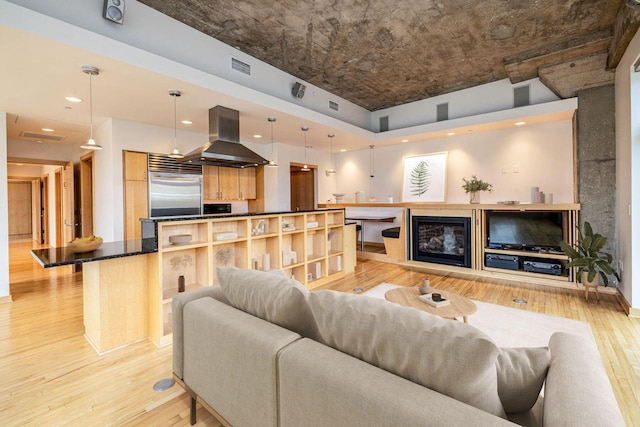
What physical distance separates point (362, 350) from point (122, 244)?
2970mm

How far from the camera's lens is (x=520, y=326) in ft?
10.2

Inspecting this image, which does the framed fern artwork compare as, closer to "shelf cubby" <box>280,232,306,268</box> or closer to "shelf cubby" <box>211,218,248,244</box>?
"shelf cubby" <box>280,232,306,268</box>

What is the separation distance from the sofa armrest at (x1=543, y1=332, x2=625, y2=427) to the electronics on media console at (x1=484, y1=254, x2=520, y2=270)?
4.20m

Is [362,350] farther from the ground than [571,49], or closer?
closer

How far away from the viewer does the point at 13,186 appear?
10789 mm

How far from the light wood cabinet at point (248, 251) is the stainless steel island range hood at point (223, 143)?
0.92 meters

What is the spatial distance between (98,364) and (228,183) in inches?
170

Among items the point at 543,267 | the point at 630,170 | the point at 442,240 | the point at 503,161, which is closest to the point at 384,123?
the point at 503,161

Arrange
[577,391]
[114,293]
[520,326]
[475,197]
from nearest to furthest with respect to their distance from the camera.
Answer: [577,391], [114,293], [520,326], [475,197]

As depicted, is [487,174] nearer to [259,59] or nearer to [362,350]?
Result: [259,59]

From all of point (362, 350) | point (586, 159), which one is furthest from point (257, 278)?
point (586, 159)

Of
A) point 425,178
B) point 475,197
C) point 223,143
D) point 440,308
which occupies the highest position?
point 223,143

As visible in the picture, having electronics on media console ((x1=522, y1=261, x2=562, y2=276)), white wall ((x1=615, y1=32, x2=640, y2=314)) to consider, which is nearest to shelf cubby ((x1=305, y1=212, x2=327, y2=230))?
electronics on media console ((x1=522, y1=261, x2=562, y2=276))

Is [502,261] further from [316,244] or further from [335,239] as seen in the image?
[316,244]
